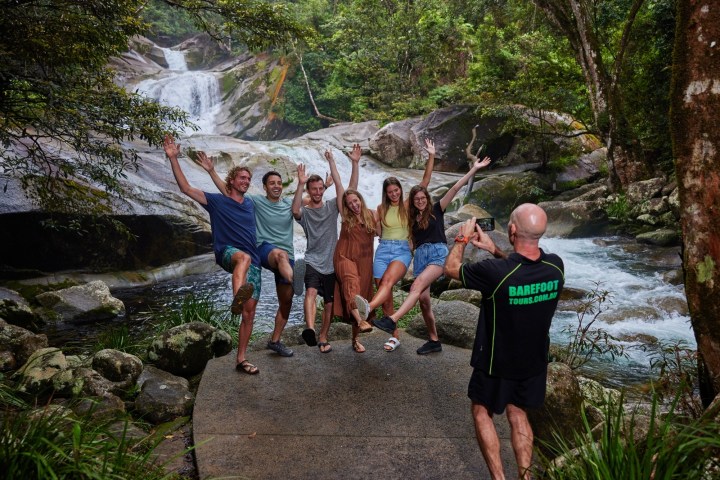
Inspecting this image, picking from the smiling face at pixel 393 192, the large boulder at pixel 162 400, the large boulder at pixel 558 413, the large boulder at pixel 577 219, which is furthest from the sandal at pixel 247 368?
the large boulder at pixel 577 219

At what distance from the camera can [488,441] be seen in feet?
10.2

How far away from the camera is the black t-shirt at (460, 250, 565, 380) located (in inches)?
121

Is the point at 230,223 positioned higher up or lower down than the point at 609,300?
higher up

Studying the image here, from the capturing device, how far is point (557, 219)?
15.9m

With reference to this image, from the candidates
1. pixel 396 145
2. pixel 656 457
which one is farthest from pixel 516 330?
pixel 396 145

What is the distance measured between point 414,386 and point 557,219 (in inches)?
485

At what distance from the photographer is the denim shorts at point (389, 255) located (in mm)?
5520

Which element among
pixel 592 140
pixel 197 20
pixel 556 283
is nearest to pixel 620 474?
pixel 556 283

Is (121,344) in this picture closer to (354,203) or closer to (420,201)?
(354,203)

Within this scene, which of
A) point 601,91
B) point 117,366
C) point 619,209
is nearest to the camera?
point 117,366

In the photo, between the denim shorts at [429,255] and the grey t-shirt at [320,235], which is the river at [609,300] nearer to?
the denim shorts at [429,255]

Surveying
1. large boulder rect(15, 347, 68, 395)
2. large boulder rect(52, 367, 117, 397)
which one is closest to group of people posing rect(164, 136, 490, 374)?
large boulder rect(52, 367, 117, 397)

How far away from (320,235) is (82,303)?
602 centimetres

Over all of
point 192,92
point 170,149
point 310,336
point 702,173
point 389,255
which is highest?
point 192,92
